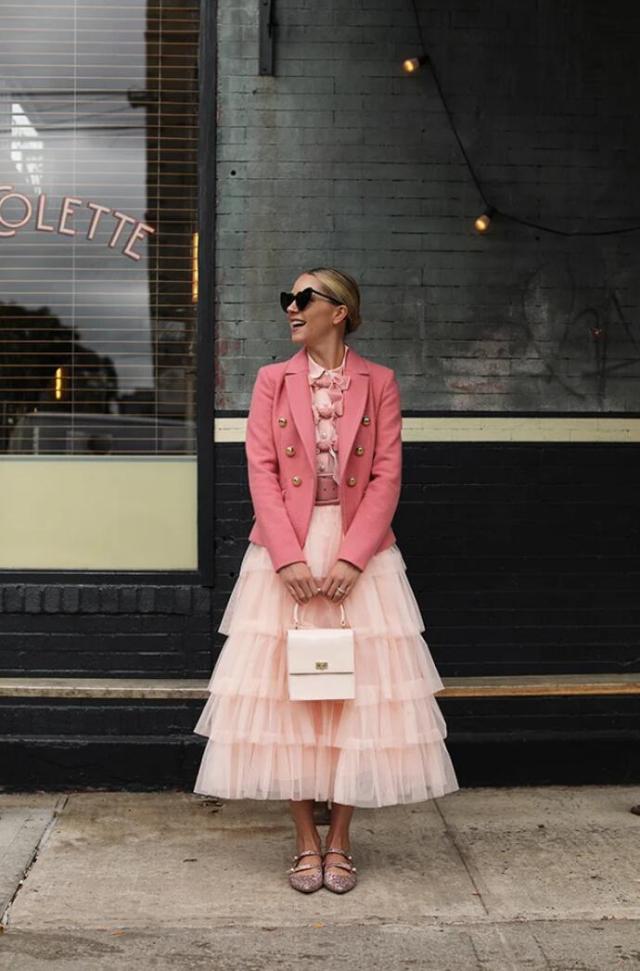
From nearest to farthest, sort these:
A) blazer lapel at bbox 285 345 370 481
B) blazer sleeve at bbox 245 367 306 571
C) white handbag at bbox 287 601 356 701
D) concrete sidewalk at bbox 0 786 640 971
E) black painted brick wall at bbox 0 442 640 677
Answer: concrete sidewalk at bbox 0 786 640 971, white handbag at bbox 287 601 356 701, blazer sleeve at bbox 245 367 306 571, blazer lapel at bbox 285 345 370 481, black painted brick wall at bbox 0 442 640 677

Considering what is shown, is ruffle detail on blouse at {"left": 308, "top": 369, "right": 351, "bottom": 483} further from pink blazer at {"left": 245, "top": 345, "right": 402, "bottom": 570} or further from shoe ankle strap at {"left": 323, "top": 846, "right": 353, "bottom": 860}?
shoe ankle strap at {"left": 323, "top": 846, "right": 353, "bottom": 860}

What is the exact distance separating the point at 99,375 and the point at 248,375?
73 centimetres

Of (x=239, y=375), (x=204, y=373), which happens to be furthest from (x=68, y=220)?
(x=239, y=375)

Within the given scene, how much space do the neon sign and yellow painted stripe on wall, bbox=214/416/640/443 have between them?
38.1 inches

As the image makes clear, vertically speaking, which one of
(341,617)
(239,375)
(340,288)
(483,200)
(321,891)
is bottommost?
(321,891)

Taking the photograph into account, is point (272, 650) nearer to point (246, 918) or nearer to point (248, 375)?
point (246, 918)

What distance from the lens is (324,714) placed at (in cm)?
452

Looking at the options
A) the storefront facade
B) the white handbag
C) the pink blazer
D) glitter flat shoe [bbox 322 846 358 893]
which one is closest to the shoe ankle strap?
glitter flat shoe [bbox 322 846 358 893]

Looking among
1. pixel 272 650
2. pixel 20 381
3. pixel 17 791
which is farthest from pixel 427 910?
pixel 20 381

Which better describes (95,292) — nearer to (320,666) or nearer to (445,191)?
(445,191)

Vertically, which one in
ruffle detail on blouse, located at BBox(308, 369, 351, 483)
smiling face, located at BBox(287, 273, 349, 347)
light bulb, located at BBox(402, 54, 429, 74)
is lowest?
ruffle detail on blouse, located at BBox(308, 369, 351, 483)

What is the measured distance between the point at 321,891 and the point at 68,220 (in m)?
3.31

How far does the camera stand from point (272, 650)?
14.8 ft

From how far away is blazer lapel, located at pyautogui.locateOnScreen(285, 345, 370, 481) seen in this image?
4.55m
